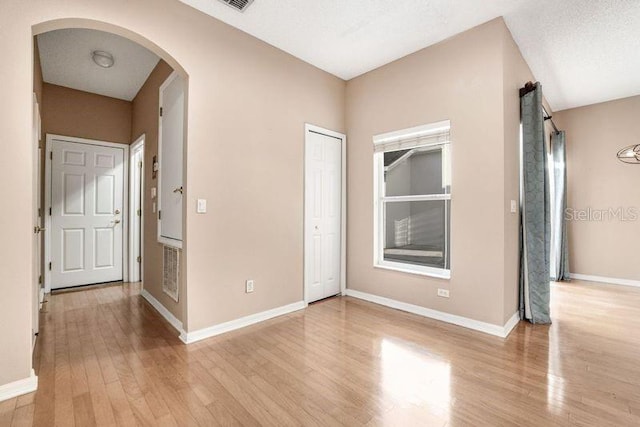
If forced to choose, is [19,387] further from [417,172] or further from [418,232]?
[417,172]

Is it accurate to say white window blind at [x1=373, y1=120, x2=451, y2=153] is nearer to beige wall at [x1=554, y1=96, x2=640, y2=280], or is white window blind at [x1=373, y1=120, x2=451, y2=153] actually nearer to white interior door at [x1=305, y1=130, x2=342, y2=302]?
white interior door at [x1=305, y1=130, x2=342, y2=302]

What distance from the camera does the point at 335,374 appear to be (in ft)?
6.72

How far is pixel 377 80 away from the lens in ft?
12.1

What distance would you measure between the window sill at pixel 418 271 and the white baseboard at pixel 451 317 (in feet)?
1.17

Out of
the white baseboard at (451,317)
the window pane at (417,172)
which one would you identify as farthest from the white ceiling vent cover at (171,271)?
the window pane at (417,172)

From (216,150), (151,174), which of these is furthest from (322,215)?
(151,174)

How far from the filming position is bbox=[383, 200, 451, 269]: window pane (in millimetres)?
3359

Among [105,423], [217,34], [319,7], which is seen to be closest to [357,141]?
[319,7]

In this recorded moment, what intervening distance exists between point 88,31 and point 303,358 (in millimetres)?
3754

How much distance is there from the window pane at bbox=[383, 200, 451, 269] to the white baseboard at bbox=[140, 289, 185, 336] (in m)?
2.42

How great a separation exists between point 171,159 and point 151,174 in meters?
0.84

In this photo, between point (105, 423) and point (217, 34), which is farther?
point (217, 34)

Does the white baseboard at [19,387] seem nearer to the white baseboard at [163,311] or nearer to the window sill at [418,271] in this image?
the white baseboard at [163,311]

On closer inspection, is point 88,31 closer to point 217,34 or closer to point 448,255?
point 217,34
